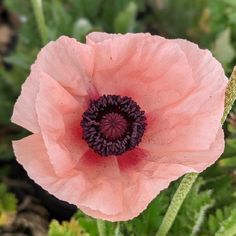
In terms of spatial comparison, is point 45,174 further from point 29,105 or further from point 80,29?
point 80,29

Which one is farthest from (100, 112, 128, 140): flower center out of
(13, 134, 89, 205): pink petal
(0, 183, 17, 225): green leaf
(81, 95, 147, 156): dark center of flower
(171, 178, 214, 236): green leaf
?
(0, 183, 17, 225): green leaf

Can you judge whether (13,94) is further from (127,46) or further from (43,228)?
(127,46)

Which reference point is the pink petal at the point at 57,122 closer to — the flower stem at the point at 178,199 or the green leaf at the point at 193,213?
the flower stem at the point at 178,199

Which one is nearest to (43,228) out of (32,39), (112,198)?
(32,39)

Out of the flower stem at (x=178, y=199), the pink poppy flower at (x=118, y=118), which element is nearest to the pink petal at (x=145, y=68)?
the pink poppy flower at (x=118, y=118)

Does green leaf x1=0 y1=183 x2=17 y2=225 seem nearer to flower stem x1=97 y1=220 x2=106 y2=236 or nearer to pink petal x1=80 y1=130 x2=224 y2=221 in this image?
flower stem x1=97 y1=220 x2=106 y2=236

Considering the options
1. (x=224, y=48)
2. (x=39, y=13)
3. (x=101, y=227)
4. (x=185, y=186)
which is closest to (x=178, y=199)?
(x=185, y=186)
